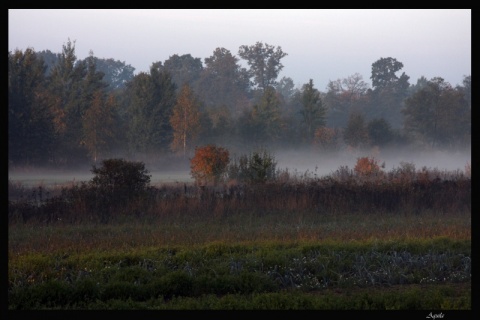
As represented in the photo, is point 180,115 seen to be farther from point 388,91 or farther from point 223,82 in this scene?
point 388,91

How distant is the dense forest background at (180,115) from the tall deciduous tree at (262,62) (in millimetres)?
89

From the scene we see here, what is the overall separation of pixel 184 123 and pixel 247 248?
3003cm

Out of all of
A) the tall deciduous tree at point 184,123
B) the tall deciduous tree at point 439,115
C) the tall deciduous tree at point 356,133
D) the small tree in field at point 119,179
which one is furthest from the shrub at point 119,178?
the tall deciduous tree at point 439,115

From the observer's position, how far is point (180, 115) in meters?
40.5

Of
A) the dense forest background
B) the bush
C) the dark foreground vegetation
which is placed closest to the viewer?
the dark foreground vegetation

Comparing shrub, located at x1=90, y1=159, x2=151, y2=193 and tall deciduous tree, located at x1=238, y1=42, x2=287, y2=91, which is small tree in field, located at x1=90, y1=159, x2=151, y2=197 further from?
tall deciduous tree, located at x1=238, y1=42, x2=287, y2=91

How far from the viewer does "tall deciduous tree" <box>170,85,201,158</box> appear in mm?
40125

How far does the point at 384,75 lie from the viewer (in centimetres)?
6347

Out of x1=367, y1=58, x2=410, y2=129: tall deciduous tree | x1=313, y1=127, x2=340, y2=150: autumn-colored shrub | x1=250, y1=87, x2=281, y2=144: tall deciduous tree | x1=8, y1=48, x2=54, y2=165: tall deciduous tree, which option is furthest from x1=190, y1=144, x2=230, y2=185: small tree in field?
x1=367, y1=58, x2=410, y2=129: tall deciduous tree

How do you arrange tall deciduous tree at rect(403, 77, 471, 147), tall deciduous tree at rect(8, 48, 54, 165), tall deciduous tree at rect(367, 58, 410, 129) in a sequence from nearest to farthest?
1. tall deciduous tree at rect(8, 48, 54, 165)
2. tall deciduous tree at rect(403, 77, 471, 147)
3. tall deciduous tree at rect(367, 58, 410, 129)

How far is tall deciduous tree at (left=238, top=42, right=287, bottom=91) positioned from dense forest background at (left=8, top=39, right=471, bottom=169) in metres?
0.09
